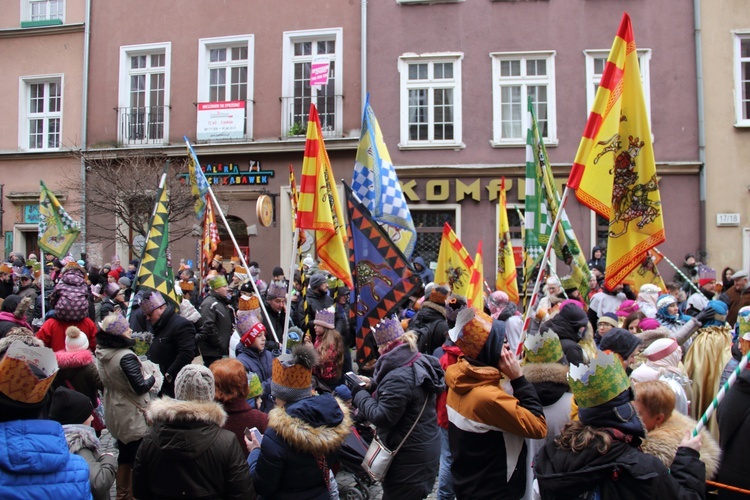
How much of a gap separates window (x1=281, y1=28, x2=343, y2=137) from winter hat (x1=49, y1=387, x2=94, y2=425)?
14836 millimetres

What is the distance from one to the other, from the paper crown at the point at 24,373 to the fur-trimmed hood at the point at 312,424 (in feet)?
4.01

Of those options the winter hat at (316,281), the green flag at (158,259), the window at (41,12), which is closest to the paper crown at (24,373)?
the green flag at (158,259)

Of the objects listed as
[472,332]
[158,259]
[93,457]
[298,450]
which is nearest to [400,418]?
[298,450]

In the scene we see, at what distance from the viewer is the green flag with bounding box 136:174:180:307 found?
771 cm

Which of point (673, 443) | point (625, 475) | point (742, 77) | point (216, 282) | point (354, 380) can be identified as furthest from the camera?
point (742, 77)

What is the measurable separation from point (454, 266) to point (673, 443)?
573 centimetres

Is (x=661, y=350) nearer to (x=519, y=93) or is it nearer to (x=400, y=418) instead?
(x=400, y=418)

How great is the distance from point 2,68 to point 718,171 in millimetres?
20979

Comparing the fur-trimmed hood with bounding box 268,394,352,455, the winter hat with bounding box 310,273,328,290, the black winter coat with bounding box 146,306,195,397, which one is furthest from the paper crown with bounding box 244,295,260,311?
the fur-trimmed hood with bounding box 268,394,352,455

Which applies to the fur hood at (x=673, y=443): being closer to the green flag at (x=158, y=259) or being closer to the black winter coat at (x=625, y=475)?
the black winter coat at (x=625, y=475)

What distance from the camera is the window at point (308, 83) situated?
18203 mm

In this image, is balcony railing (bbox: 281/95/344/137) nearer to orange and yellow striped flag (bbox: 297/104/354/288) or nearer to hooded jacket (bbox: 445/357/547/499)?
orange and yellow striped flag (bbox: 297/104/354/288)

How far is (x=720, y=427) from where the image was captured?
3777 millimetres

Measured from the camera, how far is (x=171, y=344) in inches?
260
